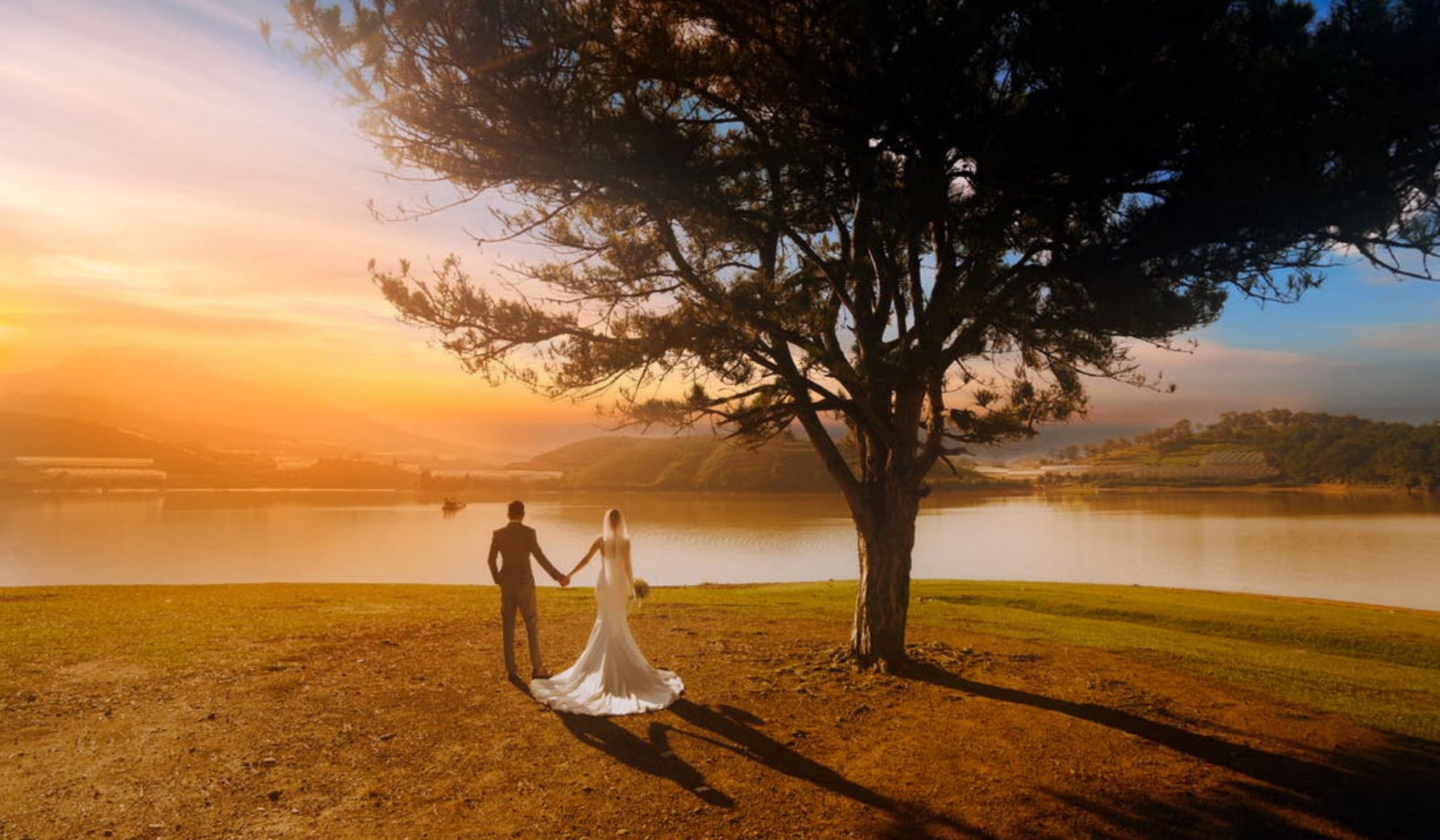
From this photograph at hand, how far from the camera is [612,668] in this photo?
8586 millimetres

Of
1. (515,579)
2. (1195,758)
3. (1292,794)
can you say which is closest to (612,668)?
(515,579)

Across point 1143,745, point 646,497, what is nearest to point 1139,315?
point 1143,745

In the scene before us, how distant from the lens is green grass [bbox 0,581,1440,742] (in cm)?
1027

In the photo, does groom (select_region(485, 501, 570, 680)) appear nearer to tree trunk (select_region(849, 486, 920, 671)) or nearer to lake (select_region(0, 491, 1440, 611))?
tree trunk (select_region(849, 486, 920, 671))

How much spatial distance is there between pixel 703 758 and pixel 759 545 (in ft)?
131

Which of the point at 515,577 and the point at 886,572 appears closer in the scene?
the point at 515,577

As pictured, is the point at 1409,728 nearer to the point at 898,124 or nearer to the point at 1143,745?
the point at 1143,745

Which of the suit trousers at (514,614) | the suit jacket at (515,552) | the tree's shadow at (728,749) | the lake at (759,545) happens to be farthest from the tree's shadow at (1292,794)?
the lake at (759,545)

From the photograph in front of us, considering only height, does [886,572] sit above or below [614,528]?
below

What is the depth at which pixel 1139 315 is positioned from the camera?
8.33 metres

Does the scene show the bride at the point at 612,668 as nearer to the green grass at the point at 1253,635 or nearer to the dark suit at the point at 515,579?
the dark suit at the point at 515,579

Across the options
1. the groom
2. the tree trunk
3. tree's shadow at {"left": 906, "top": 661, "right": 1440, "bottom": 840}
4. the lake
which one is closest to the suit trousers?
the groom

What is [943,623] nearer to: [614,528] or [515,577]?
[614,528]

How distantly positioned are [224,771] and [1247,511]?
91.7m
